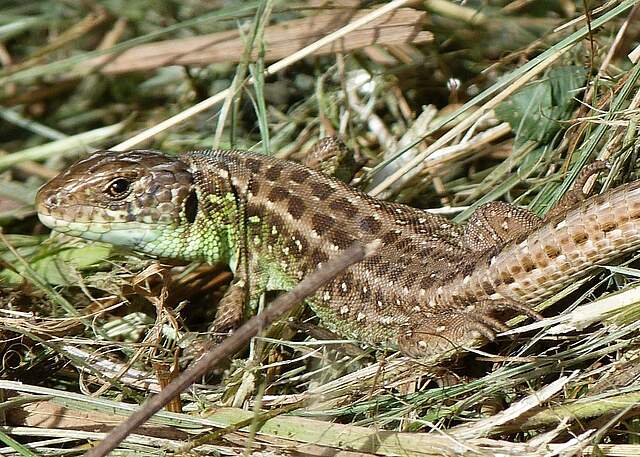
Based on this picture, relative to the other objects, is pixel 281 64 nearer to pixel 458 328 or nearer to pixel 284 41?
pixel 284 41

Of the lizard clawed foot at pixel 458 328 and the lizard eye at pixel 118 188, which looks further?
the lizard eye at pixel 118 188

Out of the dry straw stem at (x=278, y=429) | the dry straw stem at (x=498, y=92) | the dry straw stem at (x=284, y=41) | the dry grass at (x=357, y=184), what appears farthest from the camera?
the dry straw stem at (x=284, y=41)

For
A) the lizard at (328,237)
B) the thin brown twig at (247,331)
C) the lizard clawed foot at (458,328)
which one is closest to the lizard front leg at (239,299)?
the lizard at (328,237)

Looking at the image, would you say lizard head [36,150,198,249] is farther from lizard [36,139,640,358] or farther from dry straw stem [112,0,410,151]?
dry straw stem [112,0,410,151]

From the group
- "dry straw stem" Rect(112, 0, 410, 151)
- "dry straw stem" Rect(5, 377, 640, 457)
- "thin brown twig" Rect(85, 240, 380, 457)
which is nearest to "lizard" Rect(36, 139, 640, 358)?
"dry straw stem" Rect(112, 0, 410, 151)

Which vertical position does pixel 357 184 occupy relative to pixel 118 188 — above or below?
below

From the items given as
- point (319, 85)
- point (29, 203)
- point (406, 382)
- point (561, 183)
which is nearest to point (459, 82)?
point (319, 85)

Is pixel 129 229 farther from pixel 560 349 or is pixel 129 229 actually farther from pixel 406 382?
pixel 560 349

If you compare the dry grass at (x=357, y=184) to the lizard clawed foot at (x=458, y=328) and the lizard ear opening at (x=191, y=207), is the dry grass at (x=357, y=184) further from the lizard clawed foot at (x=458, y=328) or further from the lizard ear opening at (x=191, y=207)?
the lizard ear opening at (x=191, y=207)

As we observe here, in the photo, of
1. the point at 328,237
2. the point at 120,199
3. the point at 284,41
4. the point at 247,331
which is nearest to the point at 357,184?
the point at 328,237
